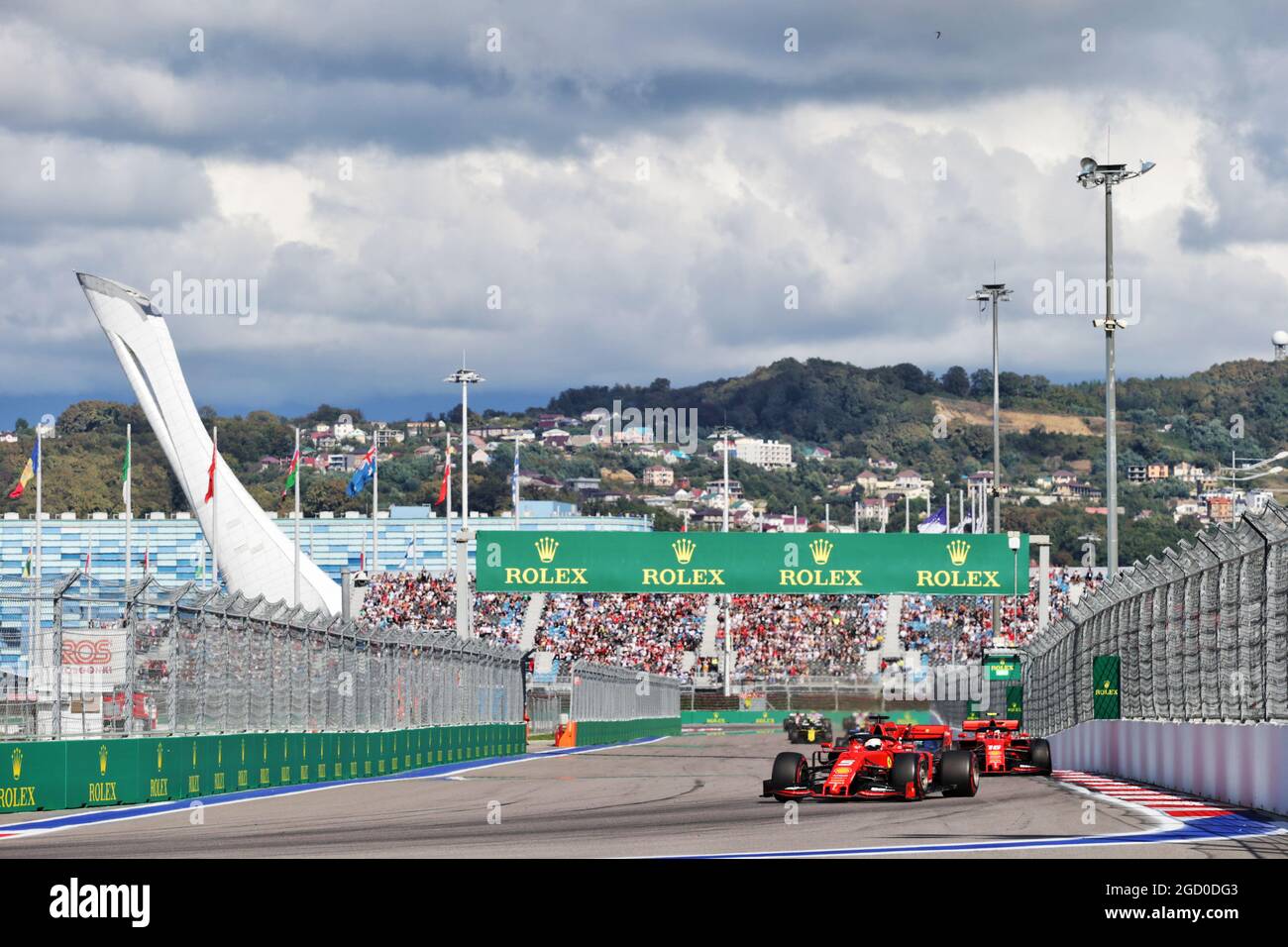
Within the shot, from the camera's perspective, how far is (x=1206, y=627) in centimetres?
2042

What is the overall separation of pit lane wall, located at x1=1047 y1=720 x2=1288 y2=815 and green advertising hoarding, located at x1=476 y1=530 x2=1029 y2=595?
20.4 metres

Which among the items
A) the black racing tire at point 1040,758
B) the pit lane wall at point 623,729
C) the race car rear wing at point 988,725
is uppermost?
the race car rear wing at point 988,725

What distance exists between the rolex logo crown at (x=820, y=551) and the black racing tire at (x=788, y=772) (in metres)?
31.1

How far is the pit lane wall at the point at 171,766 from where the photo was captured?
1905 centimetres

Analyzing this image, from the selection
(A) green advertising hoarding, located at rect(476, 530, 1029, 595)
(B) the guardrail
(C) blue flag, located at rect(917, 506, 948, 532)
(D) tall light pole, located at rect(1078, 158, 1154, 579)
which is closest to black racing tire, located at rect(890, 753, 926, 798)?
(D) tall light pole, located at rect(1078, 158, 1154, 579)

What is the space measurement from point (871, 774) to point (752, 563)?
31.0 meters

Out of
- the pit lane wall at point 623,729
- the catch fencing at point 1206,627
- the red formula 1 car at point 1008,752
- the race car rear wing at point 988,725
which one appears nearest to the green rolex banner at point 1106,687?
the catch fencing at point 1206,627

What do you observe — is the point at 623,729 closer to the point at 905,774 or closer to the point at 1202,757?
the point at 1202,757

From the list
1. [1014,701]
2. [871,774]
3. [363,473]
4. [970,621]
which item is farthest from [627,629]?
[871,774]

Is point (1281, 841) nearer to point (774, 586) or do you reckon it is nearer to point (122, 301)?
point (774, 586)

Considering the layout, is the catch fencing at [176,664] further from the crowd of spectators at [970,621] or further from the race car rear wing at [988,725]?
the crowd of spectators at [970,621]

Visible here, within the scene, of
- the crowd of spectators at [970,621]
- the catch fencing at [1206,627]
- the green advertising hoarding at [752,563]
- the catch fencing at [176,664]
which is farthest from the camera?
the crowd of spectators at [970,621]

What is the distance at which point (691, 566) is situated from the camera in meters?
51.7
